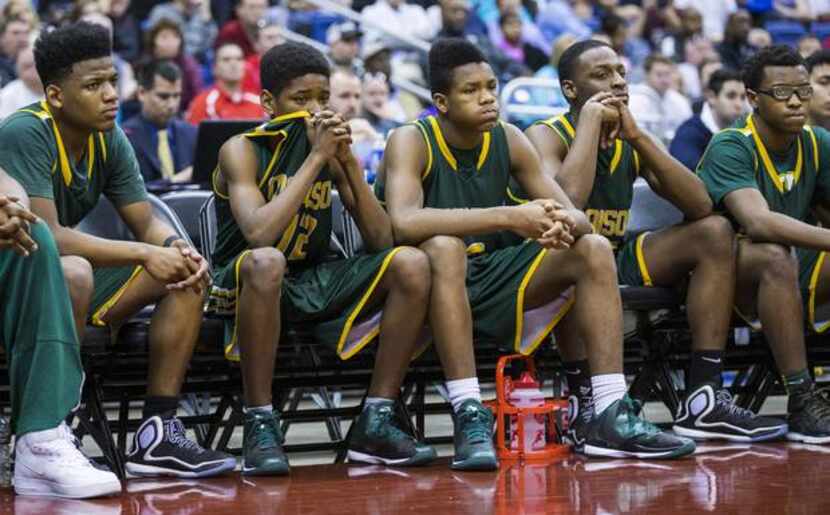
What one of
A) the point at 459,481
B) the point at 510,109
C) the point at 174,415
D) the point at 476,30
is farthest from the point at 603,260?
the point at 476,30

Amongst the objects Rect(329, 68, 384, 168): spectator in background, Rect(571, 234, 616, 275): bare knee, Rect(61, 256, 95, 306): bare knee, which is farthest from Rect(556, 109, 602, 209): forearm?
Rect(329, 68, 384, 168): spectator in background

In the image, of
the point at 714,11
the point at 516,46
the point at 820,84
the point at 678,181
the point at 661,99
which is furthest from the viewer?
the point at 714,11

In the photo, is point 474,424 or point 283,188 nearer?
point 474,424

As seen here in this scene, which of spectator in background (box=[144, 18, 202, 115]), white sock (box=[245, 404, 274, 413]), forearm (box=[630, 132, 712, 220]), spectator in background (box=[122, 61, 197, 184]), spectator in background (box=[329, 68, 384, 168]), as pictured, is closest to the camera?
white sock (box=[245, 404, 274, 413])

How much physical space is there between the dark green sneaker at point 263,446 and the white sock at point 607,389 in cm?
103

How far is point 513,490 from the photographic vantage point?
4.26 meters

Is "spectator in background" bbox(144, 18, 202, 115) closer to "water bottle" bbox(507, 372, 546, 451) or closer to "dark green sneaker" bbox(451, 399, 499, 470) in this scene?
"water bottle" bbox(507, 372, 546, 451)

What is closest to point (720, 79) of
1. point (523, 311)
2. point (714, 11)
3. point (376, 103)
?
point (376, 103)

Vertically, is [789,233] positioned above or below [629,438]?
above

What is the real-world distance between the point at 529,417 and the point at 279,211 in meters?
1.07

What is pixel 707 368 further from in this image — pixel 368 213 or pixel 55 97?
pixel 55 97

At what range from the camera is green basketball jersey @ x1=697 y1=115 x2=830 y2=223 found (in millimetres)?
5527

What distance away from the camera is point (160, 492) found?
436 cm

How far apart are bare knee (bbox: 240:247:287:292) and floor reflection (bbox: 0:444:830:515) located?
59 centimetres
